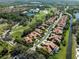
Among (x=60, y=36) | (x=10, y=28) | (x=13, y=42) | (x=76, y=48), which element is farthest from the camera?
(x=10, y=28)

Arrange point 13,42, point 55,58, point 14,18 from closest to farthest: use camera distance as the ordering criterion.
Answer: point 55,58, point 13,42, point 14,18

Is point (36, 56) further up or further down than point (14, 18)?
further up

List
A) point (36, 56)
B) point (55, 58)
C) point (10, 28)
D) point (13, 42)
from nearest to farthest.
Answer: point (36, 56) < point (55, 58) < point (13, 42) < point (10, 28)

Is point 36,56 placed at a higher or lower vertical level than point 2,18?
higher

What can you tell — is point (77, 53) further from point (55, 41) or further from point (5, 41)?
point (5, 41)

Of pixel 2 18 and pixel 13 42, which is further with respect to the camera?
pixel 2 18

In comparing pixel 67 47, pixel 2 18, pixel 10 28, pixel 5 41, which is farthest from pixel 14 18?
pixel 67 47

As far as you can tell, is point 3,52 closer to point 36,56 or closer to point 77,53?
point 36,56

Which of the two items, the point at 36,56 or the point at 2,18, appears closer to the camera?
the point at 36,56

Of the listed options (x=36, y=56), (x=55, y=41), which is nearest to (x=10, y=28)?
(x=55, y=41)

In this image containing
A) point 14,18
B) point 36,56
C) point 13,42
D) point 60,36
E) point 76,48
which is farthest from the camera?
point 14,18
